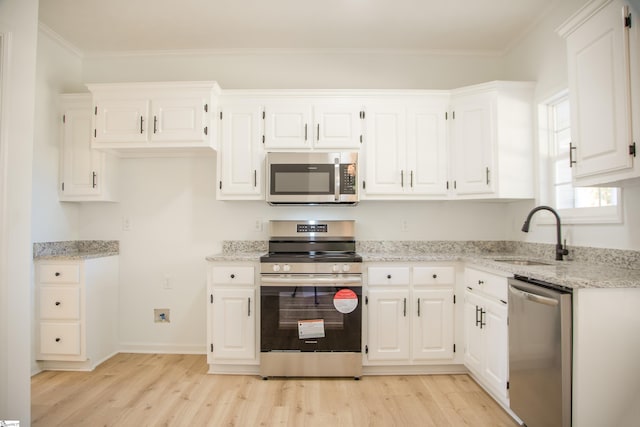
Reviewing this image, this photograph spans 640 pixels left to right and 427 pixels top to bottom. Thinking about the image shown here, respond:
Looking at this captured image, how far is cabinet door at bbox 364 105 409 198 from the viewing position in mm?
2932

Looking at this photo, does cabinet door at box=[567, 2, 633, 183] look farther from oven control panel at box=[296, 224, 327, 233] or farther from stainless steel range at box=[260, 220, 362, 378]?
oven control panel at box=[296, 224, 327, 233]

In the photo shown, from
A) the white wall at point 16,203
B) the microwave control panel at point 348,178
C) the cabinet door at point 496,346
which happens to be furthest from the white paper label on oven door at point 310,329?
the white wall at point 16,203

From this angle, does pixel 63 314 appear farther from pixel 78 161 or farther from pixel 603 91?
pixel 603 91

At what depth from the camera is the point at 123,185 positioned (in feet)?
10.8

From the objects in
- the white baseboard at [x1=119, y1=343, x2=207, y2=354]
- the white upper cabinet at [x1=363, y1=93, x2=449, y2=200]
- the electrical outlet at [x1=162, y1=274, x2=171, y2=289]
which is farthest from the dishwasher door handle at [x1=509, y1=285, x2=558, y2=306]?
the electrical outlet at [x1=162, y1=274, x2=171, y2=289]

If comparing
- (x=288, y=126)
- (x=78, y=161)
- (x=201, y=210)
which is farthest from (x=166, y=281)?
(x=288, y=126)

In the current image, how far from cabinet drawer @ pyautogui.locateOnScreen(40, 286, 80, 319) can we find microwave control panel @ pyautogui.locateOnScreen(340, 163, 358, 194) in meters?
2.37

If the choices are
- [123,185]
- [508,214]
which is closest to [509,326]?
[508,214]

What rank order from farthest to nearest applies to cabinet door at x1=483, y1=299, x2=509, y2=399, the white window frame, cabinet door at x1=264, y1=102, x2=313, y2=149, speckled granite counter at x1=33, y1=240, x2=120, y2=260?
cabinet door at x1=264, y1=102, x2=313, y2=149 < speckled granite counter at x1=33, y1=240, x2=120, y2=260 < the white window frame < cabinet door at x1=483, y1=299, x2=509, y2=399

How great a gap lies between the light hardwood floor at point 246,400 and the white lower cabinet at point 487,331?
0.57 ft

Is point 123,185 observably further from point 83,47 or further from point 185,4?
point 185,4

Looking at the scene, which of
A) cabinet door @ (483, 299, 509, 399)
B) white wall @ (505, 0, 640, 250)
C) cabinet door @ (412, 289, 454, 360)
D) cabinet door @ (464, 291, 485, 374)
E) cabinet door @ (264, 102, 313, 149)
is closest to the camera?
white wall @ (505, 0, 640, 250)

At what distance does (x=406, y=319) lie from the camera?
269 centimetres

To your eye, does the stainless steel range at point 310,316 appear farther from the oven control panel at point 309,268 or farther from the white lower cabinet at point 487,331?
the white lower cabinet at point 487,331
